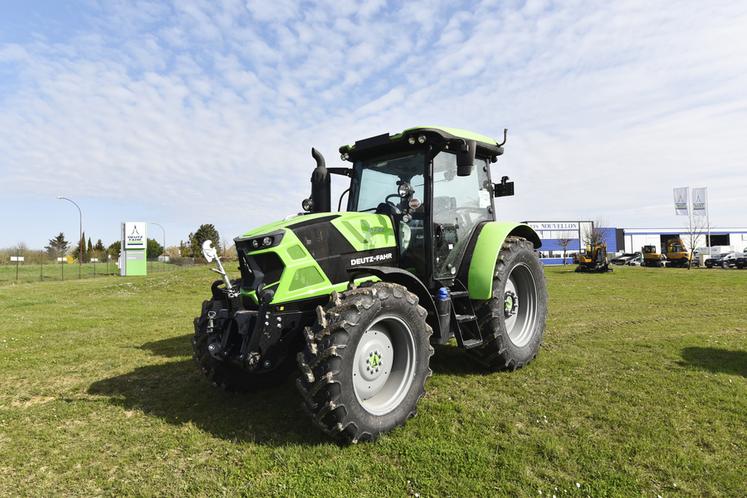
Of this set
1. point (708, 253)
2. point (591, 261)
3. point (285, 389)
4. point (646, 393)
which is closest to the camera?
point (646, 393)

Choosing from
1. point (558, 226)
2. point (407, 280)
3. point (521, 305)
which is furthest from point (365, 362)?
point (558, 226)

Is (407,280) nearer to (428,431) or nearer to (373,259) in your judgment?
(373,259)

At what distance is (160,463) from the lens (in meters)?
3.54

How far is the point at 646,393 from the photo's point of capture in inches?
191

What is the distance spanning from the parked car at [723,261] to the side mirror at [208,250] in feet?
155

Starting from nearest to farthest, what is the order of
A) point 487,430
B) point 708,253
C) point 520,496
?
point 520,496 → point 487,430 → point 708,253

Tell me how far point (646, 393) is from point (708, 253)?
59769 mm

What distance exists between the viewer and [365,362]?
400 cm

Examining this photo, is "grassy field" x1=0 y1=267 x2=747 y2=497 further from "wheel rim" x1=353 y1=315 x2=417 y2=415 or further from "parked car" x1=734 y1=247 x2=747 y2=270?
"parked car" x1=734 y1=247 x2=747 y2=270

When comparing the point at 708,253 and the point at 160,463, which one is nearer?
the point at 160,463

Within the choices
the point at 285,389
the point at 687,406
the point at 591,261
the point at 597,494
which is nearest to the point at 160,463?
the point at 285,389

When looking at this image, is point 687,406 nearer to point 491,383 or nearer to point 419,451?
point 491,383

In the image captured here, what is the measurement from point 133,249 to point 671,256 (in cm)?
4424

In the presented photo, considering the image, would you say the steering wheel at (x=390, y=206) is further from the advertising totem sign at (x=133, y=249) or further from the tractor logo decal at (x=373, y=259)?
the advertising totem sign at (x=133, y=249)
